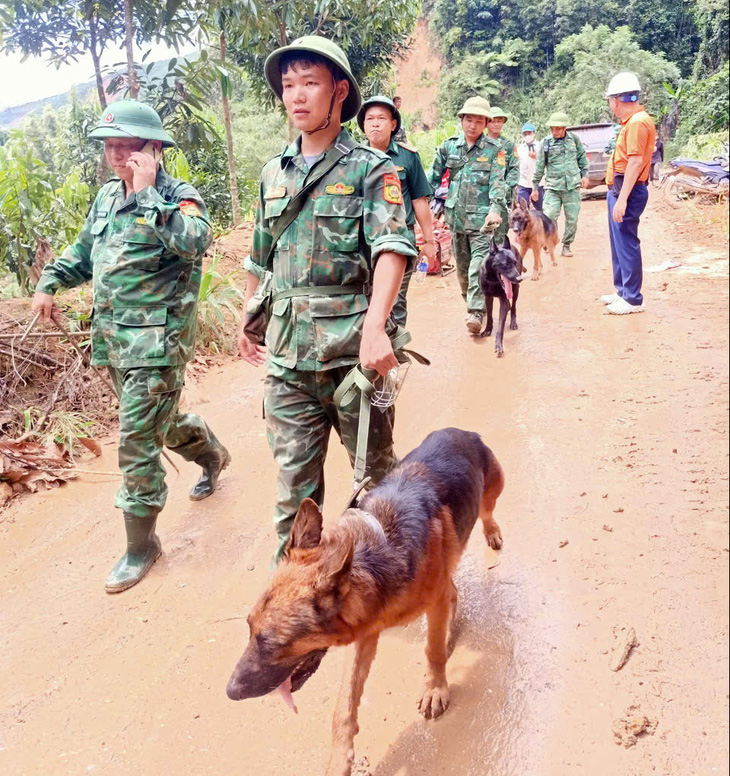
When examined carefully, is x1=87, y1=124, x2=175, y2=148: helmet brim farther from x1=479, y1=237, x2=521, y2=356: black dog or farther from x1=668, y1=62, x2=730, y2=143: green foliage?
x1=479, y1=237, x2=521, y2=356: black dog

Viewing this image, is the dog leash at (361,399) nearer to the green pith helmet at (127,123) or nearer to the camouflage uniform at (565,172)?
the green pith helmet at (127,123)

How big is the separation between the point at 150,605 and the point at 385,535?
1767 mm

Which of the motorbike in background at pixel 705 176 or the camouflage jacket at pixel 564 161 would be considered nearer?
the motorbike in background at pixel 705 176

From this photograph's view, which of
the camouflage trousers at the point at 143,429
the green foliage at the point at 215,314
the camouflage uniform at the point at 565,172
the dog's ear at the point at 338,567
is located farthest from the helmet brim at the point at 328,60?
the camouflage uniform at the point at 565,172

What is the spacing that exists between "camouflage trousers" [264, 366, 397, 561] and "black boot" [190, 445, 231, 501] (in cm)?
154

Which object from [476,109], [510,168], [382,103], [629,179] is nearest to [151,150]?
[382,103]

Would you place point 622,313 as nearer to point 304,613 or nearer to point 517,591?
point 517,591

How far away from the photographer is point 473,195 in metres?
6.91

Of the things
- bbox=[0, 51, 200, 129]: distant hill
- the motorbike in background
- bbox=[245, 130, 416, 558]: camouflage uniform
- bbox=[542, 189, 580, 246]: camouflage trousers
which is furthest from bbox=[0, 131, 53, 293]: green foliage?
bbox=[542, 189, 580, 246]: camouflage trousers

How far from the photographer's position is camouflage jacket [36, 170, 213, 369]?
329cm

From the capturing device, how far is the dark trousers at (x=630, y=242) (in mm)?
6305

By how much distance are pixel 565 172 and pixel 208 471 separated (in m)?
8.73

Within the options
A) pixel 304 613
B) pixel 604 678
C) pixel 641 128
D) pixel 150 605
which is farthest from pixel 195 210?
pixel 641 128

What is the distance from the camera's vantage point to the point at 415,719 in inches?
94.3
